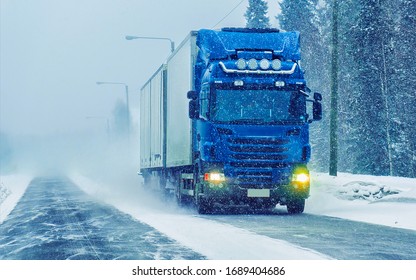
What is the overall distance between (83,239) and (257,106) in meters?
6.12

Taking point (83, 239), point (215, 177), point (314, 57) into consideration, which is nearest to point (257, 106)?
point (215, 177)

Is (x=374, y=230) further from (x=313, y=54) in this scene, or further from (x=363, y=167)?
(x=313, y=54)

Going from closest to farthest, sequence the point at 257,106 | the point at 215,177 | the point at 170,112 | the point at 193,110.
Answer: the point at 215,177 → the point at 257,106 → the point at 193,110 → the point at 170,112

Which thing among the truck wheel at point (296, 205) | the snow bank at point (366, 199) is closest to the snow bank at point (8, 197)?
the truck wheel at point (296, 205)

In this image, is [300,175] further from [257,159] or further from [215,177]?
[215,177]

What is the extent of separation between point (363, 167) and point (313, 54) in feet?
80.0

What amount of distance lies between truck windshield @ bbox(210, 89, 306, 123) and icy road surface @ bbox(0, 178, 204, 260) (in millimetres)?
3320

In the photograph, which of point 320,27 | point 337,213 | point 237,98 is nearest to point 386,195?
point 337,213

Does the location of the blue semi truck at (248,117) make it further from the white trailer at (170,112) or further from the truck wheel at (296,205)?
the white trailer at (170,112)

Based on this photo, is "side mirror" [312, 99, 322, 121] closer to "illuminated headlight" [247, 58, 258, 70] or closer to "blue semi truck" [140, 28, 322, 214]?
"blue semi truck" [140, 28, 322, 214]

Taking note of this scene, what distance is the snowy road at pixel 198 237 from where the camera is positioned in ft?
31.6

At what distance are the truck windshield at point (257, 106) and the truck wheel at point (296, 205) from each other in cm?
225

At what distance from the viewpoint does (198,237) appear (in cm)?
1159

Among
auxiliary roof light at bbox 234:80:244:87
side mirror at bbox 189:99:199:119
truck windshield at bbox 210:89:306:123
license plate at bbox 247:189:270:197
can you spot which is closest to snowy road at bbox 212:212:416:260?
license plate at bbox 247:189:270:197
